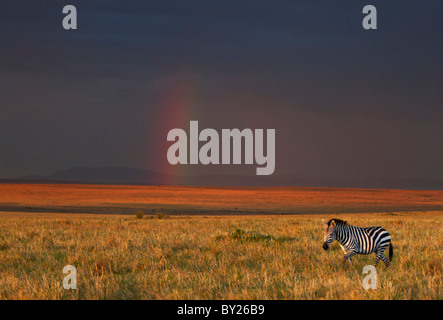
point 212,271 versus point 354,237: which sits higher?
point 354,237

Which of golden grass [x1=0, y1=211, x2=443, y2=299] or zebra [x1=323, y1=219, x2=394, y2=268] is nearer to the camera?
golden grass [x1=0, y1=211, x2=443, y2=299]

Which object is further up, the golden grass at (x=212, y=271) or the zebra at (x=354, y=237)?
the zebra at (x=354, y=237)

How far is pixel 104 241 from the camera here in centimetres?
1661

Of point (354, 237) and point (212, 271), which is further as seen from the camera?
point (212, 271)

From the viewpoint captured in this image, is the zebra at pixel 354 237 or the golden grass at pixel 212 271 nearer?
the golden grass at pixel 212 271

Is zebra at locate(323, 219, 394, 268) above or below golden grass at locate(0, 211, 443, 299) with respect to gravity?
above

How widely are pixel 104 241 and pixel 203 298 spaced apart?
950 cm
